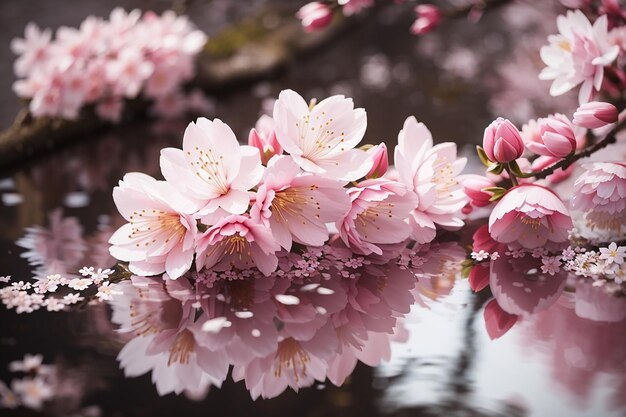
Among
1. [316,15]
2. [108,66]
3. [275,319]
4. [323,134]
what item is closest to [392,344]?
[275,319]

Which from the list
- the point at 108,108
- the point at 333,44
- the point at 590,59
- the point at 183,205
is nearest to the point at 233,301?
the point at 183,205

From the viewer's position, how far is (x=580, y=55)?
853 mm

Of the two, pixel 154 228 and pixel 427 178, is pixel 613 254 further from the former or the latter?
pixel 154 228

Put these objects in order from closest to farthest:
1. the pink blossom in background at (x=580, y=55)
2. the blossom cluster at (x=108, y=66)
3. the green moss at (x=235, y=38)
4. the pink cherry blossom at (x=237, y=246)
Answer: the pink cherry blossom at (x=237, y=246) < the pink blossom in background at (x=580, y=55) < the blossom cluster at (x=108, y=66) < the green moss at (x=235, y=38)

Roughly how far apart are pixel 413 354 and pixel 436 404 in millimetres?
71

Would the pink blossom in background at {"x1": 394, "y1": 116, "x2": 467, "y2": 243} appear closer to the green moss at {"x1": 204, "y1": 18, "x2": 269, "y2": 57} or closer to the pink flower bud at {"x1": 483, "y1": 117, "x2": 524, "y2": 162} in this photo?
the pink flower bud at {"x1": 483, "y1": 117, "x2": 524, "y2": 162}

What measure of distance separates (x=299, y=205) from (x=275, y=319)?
12 cm

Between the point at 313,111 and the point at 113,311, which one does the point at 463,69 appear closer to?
the point at 313,111

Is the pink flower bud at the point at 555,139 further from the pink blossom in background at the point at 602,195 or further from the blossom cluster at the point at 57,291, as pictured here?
the blossom cluster at the point at 57,291

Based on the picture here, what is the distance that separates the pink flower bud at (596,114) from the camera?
30.5 inches

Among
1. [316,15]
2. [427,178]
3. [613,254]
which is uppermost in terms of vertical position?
[316,15]

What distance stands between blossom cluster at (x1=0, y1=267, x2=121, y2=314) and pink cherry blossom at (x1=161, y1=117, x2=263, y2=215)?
0.12 m

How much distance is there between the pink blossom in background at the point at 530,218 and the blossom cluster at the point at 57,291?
38 centimetres

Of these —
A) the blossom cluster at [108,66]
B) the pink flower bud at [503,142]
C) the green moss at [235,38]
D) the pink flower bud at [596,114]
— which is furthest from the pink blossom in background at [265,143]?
the green moss at [235,38]
